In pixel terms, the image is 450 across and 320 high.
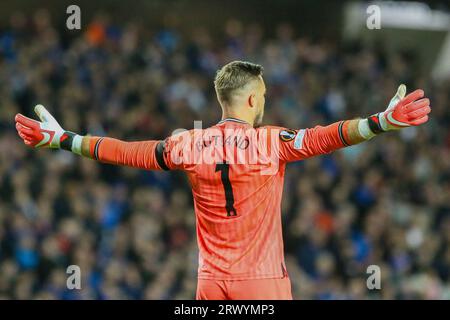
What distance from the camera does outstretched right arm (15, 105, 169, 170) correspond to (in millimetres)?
5680

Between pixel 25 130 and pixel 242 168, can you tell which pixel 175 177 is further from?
pixel 242 168

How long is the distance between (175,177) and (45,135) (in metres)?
8.53

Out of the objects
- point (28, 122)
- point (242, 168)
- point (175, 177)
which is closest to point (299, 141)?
point (242, 168)

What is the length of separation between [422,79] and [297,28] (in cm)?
334

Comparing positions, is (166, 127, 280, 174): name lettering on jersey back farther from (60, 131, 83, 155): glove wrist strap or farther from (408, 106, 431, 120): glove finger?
(408, 106, 431, 120): glove finger

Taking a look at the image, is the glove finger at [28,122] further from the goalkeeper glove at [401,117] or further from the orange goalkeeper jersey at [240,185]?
the goalkeeper glove at [401,117]

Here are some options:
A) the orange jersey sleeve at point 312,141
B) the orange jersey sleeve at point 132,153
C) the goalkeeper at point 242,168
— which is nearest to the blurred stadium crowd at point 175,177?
the orange jersey sleeve at point 132,153

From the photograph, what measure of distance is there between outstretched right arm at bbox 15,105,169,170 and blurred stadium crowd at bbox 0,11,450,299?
5907 mm

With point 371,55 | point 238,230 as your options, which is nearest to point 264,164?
point 238,230

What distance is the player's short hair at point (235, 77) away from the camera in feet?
18.6

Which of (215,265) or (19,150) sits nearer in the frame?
(215,265)

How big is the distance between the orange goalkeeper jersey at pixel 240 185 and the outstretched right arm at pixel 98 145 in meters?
0.02

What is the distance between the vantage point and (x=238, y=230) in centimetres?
552

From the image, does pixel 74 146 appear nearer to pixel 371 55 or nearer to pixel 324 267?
pixel 324 267
